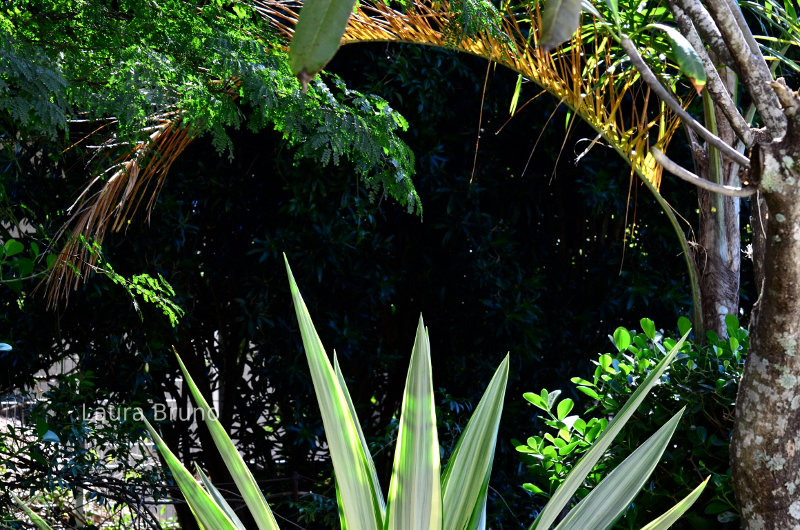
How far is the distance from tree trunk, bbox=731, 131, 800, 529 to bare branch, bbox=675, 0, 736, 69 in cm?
23

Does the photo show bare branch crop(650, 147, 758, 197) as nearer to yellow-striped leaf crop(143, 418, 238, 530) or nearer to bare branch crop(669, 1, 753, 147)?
bare branch crop(669, 1, 753, 147)

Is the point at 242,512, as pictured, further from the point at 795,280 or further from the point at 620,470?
the point at 795,280

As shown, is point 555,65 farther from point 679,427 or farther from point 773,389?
point 773,389

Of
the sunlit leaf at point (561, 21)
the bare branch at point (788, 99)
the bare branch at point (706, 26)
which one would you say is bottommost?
the sunlit leaf at point (561, 21)

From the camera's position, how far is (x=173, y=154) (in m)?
2.12

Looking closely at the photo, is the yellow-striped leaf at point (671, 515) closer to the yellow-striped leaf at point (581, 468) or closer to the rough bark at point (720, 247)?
the yellow-striped leaf at point (581, 468)

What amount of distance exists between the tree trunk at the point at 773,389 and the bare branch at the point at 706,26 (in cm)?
23

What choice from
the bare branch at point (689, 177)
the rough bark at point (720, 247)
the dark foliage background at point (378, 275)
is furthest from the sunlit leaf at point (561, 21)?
the dark foliage background at point (378, 275)

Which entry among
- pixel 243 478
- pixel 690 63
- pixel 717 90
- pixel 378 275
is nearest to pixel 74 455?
pixel 378 275

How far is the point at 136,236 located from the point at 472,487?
1622 millimetres

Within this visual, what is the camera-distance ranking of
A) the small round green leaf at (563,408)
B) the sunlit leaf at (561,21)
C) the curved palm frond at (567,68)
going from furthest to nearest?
the curved palm frond at (567,68) < the small round green leaf at (563,408) < the sunlit leaf at (561,21)

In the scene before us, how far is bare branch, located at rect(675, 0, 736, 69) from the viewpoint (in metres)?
1.17

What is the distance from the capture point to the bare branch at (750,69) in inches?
42.8

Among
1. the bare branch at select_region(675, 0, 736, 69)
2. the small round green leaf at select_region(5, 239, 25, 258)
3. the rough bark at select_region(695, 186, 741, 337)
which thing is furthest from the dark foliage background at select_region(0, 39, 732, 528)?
the bare branch at select_region(675, 0, 736, 69)
